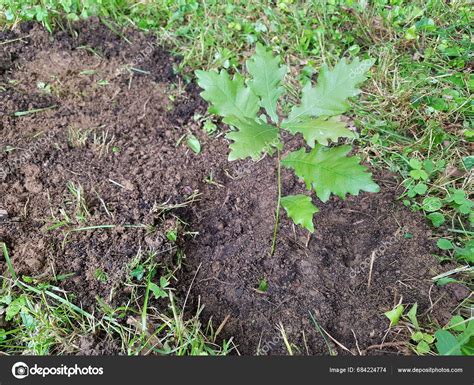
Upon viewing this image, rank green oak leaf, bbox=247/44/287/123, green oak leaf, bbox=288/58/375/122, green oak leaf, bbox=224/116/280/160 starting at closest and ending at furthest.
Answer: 1. green oak leaf, bbox=224/116/280/160
2. green oak leaf, bbox=288/58/375/122
3. green oak leaf, bbox=247/44/287/123

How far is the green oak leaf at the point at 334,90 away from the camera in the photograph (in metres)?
1.56

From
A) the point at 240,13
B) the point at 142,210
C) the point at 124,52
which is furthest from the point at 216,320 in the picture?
the point at 240,13

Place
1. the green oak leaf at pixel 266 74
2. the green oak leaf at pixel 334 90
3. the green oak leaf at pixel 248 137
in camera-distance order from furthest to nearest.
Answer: the green oak leaf at pixel 266 74
the green oak leaf at pixel 334 90
the green oak leaf at pixel 248 137

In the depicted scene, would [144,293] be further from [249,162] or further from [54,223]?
[249,162]

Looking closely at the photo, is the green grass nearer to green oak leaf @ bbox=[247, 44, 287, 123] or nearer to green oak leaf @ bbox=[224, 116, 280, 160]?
green oak leaf @ bbox=[224, 116, 280, 160]

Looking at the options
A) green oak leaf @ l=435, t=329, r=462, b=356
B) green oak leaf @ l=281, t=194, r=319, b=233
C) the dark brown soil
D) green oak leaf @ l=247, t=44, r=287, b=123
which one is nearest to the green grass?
the dark brown soil

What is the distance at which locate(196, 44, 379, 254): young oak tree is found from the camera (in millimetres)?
1468

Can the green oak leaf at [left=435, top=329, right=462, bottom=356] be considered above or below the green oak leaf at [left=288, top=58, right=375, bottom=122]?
below

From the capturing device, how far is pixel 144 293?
1722mm

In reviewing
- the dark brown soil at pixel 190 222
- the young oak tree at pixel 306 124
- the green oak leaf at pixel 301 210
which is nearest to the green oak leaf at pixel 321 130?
the young oak tree at pixel 306 124

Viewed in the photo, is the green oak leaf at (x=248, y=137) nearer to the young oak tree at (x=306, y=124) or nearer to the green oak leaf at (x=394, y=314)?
the young oak tree at (x=306, y=124)

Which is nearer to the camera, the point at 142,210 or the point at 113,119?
the point at 142,210

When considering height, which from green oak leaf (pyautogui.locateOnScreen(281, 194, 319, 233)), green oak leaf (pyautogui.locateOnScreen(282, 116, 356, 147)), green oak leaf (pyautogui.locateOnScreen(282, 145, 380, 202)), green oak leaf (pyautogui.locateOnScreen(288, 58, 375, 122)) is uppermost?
green oak leaf (pyautogui.locateOnScreen(288, 58, 375, 122))

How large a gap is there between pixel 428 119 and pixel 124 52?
6.47ft
